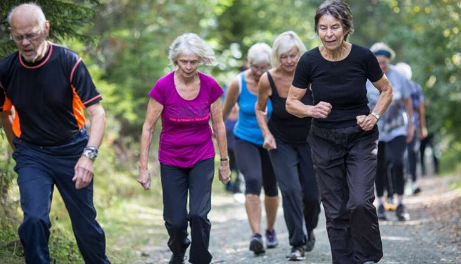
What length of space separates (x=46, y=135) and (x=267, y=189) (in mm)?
3860

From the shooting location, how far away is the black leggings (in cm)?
871

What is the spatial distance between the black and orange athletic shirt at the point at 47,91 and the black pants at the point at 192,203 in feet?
4.90

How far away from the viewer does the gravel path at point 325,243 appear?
8078mm

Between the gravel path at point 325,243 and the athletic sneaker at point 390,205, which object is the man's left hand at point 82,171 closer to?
the gravel path at point 325,243

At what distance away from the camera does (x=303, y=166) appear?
328 inches

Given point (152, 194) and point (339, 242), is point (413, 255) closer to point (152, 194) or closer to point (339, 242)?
point (339, 242)

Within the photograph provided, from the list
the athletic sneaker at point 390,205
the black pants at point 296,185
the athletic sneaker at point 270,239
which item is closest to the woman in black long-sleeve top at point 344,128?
the black pants at point 296,185

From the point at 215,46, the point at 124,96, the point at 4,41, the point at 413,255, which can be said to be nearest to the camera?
the point at 4,41

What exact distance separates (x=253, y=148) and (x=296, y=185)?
950 mm

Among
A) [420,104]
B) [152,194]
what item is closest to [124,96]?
[152,194]

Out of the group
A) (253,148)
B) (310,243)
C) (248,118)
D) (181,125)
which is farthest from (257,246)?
(181,125)

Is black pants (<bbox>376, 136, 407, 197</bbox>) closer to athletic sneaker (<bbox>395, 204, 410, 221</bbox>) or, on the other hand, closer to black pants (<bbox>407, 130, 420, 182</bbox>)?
athletic sneaker (<bbox>395, 204, 410, 221</bbox>)

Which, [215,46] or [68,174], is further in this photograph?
[215,46]

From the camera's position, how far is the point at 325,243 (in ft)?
30.5
